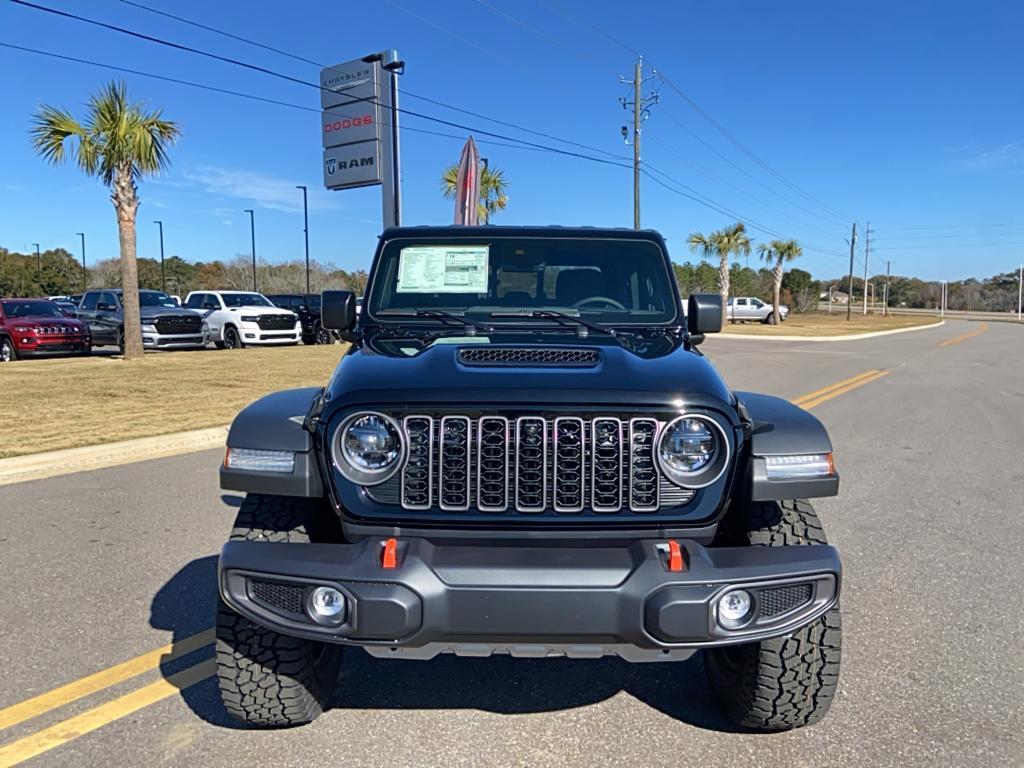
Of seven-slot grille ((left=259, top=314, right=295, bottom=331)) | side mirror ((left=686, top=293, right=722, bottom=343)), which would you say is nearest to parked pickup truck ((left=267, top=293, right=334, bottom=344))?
seven-slot grille ((left=259, top=314, right=295, bottom=331))

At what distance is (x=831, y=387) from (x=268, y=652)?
44.4 ft

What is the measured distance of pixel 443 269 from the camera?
4.09 metres

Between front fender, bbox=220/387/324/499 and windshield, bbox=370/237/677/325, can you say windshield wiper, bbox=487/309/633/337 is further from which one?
front fender, bbox=220/387/324/499

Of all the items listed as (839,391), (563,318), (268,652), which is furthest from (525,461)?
(839,391)

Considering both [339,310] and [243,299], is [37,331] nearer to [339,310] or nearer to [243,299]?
[243,299]

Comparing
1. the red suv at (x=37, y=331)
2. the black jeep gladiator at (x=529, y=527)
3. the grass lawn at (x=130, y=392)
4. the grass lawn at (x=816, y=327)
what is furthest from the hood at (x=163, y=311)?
the black jeep gladiator at (x=529, y=527)

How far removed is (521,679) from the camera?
3.41m

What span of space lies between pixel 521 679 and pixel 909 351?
25.3 m

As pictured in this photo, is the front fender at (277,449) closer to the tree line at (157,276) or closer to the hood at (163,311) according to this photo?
the hood at (163,311)

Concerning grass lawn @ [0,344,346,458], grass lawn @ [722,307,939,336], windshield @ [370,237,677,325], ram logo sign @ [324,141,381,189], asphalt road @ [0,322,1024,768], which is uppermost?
ram logo sign @ [324,141,381,189]

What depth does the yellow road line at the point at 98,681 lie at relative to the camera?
307 centimetres

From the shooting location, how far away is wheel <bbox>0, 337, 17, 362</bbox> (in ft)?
65.2

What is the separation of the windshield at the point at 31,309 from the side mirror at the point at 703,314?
21.0m

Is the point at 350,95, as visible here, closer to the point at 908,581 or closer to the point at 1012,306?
the point at 908,581
